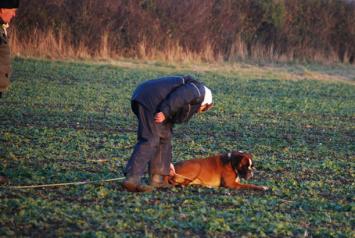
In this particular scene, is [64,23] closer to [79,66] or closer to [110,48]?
[110,48]

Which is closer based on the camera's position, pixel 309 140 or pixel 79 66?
pixel 309 140

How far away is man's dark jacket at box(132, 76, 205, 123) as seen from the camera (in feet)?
26.9

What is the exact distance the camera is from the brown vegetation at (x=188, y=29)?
28.7 meters

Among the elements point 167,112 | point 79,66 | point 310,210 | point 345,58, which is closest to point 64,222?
point 167,112

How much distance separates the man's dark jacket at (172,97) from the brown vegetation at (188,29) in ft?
62.9

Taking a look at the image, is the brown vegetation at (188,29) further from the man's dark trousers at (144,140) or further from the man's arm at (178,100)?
the man's arm at (178,100)

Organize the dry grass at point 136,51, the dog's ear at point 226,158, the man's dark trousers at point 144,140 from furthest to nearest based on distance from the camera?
1. the dry grass at point 136,51
2. the dog's ear at point 226,158
3. the man's dark trousers at point 144,140

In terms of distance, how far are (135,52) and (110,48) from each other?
3.26ft

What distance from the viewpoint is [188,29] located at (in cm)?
3177

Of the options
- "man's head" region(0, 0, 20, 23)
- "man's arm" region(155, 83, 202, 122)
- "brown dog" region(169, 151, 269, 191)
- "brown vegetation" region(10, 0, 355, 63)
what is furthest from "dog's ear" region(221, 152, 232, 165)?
"brown vegetation" region(10, 0, 355, 63)

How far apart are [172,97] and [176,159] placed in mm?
2517

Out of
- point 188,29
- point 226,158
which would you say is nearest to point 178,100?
point 226,158

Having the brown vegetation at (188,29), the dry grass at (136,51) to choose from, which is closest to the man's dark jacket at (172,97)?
the dry grass at (136,51)

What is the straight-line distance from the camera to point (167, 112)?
323 inches
